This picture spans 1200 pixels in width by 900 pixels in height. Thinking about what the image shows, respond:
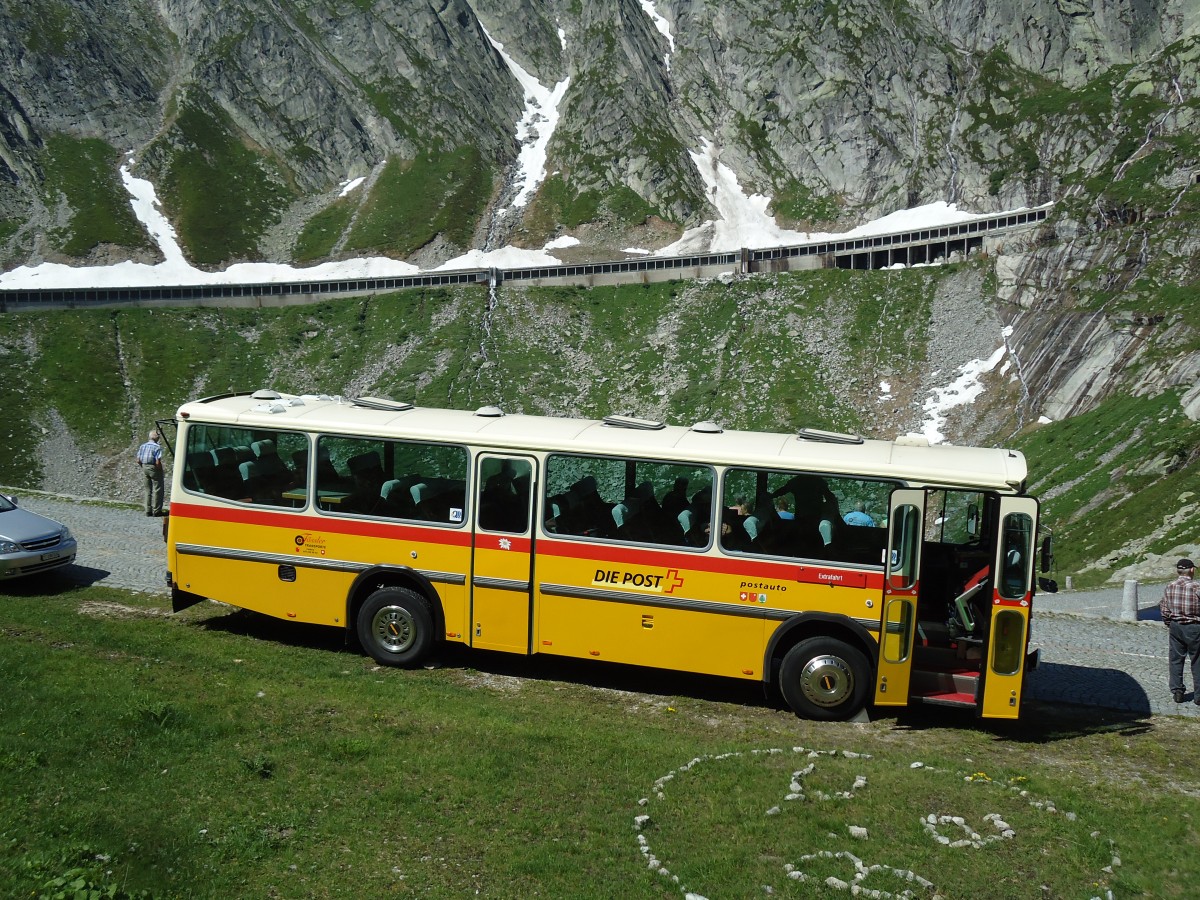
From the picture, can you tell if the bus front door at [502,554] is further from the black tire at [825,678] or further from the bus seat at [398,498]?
the black tire at [825,678]

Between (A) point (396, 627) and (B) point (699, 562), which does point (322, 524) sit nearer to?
(A) point (396, 627)

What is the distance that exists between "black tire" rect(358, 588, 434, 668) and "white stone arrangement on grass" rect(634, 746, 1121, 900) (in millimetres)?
6250

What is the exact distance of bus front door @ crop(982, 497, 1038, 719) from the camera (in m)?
14.3

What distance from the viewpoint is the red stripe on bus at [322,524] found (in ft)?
55.8

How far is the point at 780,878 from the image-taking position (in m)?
9.66

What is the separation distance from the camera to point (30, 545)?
68.8 feet

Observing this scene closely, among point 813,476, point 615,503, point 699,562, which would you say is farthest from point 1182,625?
point 615,503

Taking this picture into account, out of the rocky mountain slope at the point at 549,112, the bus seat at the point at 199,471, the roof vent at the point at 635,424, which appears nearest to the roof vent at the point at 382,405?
the bus seat at the point at 199,471

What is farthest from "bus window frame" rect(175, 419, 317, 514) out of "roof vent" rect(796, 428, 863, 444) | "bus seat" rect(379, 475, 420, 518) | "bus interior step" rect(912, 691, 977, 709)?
"bus interior step" rect(912, 691, 977, 709)

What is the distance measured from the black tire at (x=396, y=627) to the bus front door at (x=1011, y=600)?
953 cm

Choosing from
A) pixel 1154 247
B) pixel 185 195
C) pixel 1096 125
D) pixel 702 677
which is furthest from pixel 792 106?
pixel 702 677

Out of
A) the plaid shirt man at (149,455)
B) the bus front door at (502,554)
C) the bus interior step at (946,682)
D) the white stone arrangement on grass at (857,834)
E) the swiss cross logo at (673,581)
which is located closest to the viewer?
the white stone arrangement on grass at (857,834)

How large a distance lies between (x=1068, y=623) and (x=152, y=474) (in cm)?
2699

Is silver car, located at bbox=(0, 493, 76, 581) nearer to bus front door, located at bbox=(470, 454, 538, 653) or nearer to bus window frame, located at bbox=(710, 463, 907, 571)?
bus front door, located at bbox=(470, 454, 538, 653)
